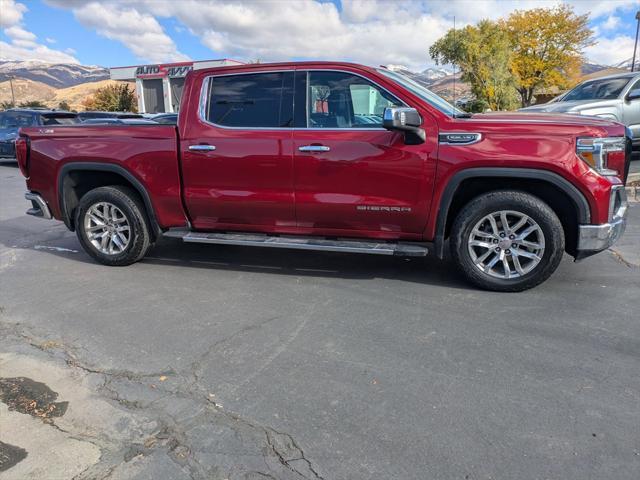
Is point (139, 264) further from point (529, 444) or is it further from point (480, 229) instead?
point (529, 444)

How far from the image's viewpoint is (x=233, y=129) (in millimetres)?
4770

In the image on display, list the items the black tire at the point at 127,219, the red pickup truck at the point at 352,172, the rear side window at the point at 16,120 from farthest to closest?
the rear side window at the point at 16,120 < the black tire at the point at 127,219 < the red pickup truck at the point at 352,172

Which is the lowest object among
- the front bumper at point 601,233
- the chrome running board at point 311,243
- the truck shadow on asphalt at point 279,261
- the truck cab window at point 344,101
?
the truck shadow on asphalt at point 279,261

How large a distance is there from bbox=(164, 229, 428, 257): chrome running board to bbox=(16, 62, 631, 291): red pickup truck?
0.06ft

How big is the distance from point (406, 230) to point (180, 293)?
213cm

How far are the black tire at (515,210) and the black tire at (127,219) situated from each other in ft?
10.3

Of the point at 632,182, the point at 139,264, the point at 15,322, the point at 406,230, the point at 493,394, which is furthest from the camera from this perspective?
the point at 632,182

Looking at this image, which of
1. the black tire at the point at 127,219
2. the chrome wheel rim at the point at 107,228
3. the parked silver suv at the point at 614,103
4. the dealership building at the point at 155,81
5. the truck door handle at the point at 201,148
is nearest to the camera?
the truck door handle at the point at 201,148

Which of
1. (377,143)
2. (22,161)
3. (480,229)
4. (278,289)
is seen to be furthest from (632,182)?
(22,161)

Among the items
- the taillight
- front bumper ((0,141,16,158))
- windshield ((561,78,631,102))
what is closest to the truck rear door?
the taillight

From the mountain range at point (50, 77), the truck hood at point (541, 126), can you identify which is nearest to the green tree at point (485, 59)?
the truck hood at point (541, 126)

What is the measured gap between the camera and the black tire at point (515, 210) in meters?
4.14

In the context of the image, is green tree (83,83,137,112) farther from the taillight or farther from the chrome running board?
the chrome running board

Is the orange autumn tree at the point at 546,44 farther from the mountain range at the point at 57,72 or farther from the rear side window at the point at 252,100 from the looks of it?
the mountain range at the point at 57,72
